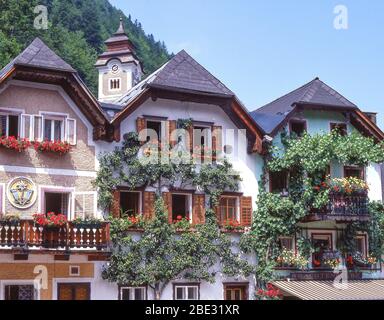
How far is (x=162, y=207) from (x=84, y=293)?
390 cm

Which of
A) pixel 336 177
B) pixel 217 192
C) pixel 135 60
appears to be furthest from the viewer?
pixel 135 60

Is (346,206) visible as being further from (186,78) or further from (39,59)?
(39,59)

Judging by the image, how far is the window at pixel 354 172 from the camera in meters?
28.4

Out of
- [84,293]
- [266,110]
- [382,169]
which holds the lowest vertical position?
[84,293]

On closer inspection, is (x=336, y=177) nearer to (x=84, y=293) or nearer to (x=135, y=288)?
(x=135, y=288)

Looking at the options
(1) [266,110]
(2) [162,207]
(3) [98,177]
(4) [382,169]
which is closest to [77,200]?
(3) [98,177]

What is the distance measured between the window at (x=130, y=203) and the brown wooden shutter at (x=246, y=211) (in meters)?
4.02

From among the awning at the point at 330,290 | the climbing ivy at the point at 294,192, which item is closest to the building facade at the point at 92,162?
the climbing ivy at the point at 294,192

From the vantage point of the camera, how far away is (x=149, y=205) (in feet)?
78.9

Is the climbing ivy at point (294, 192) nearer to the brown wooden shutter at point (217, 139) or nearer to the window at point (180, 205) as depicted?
the brown wooden shutter at point (217, 139)

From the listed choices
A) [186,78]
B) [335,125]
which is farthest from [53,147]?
[335,125]

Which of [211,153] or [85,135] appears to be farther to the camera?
[211,153]

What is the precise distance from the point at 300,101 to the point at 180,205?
20.9 feet

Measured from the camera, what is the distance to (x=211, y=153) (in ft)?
83.6
